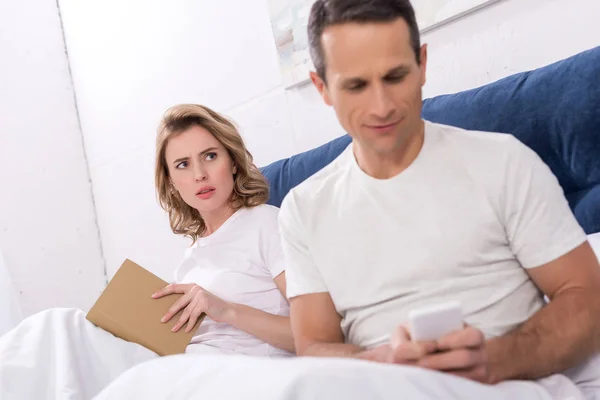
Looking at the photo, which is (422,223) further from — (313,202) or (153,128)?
(153,128)

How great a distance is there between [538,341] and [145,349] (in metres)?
0.95

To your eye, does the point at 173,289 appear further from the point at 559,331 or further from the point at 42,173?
the point at 42,173

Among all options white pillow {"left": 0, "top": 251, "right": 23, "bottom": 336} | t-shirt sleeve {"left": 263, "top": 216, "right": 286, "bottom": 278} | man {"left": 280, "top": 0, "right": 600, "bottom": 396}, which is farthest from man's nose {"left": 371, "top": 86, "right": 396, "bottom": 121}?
white pillow {"left": 0, "top": 251, "right": 23, "bottom": 336}

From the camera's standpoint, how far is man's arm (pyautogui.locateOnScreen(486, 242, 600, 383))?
89cm

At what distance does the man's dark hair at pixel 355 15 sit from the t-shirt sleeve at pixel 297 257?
25 cm

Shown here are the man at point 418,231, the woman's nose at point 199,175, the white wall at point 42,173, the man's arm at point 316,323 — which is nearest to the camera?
the man at point 418,231

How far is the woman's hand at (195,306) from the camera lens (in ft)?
5.09

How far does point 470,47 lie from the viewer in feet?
5.76

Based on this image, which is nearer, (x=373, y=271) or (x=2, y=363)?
(x=373, y=271)

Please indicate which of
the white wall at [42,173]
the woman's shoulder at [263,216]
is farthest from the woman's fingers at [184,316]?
A: the white wall at [42,173]

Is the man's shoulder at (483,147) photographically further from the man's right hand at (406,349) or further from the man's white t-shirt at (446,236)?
the man's right hand at (406,349)

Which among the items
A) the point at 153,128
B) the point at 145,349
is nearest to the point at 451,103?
the point at 145,349

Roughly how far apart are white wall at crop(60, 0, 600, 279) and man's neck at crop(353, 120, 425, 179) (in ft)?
2.09

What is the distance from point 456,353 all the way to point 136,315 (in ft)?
3.12
